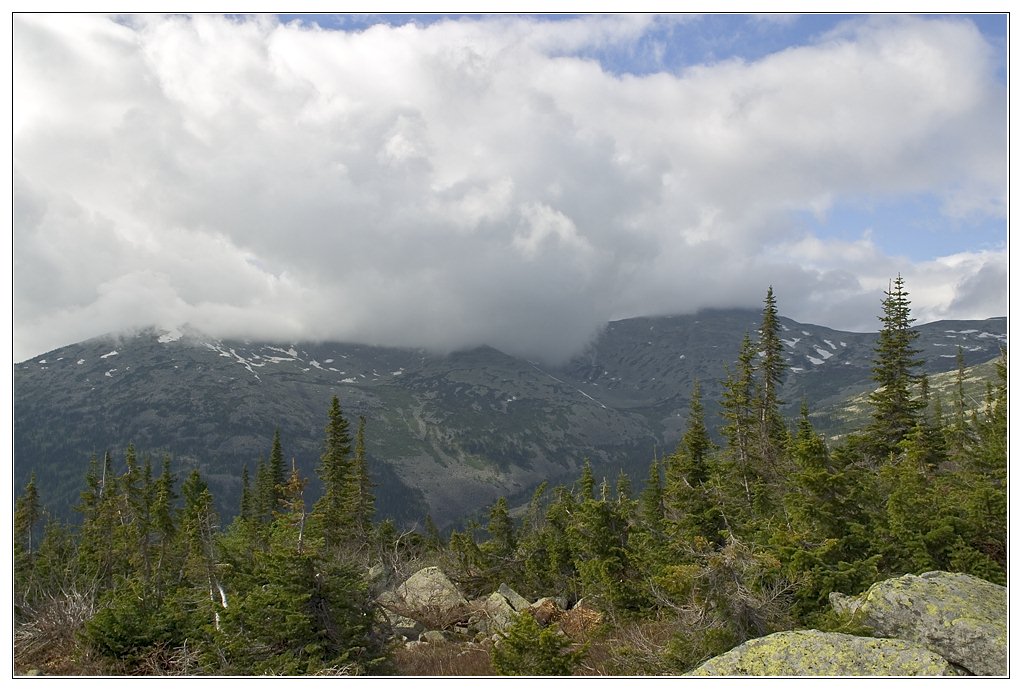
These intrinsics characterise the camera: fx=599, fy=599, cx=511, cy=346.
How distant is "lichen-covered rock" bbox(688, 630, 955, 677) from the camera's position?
8.41 meters

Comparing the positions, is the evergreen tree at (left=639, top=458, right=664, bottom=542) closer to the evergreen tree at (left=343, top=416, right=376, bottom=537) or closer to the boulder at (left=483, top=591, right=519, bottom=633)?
the boulder at (left=483, top=591, right=519, bottom=633)

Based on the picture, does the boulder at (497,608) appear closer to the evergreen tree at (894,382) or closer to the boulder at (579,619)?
the boulder at (579,619)

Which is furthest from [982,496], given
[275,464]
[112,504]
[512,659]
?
[275,464]

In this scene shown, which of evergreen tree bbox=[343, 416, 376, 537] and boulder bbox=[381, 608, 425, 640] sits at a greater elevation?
boulder bbox=[381, 608, 425, 640]

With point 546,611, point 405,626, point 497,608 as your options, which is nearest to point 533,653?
point 405,626

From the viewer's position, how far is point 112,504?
50125mm

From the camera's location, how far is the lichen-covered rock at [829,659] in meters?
8.41

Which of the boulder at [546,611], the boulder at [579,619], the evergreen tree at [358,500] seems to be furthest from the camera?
the evergreen tree at [358,500]

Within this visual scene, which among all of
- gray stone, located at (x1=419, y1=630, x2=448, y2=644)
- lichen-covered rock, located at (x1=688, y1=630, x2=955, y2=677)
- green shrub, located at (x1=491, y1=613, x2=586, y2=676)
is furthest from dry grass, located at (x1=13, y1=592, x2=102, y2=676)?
lichen-covered rock, located at (x1=688, y1=630, x2=955, y2=677)

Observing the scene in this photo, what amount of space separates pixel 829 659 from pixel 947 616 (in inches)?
101

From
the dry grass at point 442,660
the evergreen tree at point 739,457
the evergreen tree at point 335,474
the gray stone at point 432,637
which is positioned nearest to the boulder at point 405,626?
the gray stone at point 432,637

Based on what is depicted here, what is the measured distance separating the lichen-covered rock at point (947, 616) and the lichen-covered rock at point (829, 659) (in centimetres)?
86

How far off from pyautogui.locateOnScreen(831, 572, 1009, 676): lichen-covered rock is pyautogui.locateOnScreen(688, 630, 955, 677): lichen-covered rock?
86 centimetres

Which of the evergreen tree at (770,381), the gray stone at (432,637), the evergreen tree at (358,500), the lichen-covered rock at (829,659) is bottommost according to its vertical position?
the evergreen tree at (358,500)
